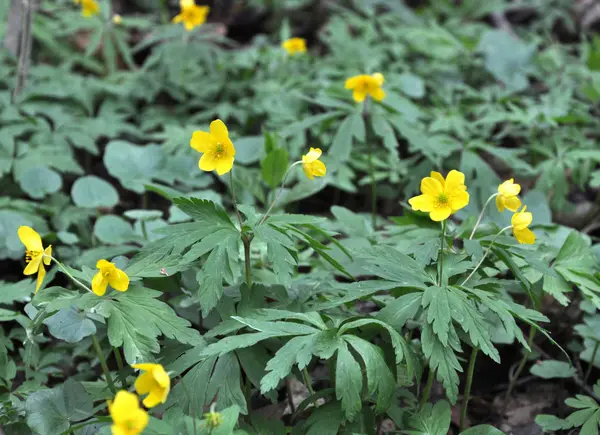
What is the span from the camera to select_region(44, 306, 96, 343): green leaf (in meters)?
1.67

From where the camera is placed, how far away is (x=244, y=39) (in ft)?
18.0

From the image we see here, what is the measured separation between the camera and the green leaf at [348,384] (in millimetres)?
1494

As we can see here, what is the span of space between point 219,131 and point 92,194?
144cm

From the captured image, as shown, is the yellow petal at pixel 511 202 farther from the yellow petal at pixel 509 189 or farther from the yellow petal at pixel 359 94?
the yellow petal at pixel 359 94

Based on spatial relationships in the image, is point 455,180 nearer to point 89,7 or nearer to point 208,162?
point 208,162

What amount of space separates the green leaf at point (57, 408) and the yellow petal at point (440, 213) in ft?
3.67

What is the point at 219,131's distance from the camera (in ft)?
5.45

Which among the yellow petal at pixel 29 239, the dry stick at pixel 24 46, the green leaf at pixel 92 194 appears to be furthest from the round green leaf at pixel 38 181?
the yellow petal at pixel 29 239

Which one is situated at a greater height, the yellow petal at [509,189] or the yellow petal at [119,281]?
the yellow petal at [509,189]

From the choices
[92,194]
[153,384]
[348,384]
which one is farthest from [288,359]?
[92,194]

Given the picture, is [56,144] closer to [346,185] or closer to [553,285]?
[346,185]

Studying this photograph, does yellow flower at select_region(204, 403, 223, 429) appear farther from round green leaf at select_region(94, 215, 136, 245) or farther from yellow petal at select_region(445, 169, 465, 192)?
round green leaf at select_region(94, 215, 136, 245)

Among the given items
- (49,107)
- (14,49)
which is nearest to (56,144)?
(49,107)

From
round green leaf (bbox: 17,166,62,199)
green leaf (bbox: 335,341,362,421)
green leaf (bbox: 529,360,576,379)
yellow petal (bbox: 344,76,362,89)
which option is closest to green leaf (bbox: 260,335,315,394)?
green leaf (bbox: 335,341,362,421)
